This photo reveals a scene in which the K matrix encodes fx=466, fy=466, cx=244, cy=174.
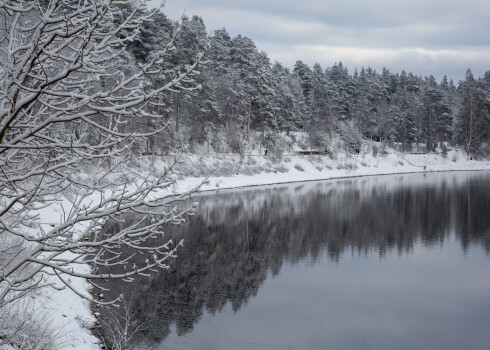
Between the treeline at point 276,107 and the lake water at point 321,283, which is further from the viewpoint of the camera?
the treeline at point 276,107

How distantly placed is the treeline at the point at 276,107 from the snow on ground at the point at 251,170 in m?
2.73

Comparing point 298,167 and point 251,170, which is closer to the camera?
point 251,170

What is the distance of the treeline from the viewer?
47.2m

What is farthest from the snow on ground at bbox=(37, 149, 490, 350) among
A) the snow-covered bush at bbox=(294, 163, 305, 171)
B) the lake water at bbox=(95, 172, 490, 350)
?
the lake water at bbox=(95, 172, 490, 350)

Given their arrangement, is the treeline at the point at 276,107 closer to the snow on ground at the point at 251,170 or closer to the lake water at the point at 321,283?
the snow on ground at the point at 251,170

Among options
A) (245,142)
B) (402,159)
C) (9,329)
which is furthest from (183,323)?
(402,159)

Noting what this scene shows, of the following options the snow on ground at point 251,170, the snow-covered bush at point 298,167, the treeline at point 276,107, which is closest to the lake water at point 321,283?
the snow on ground at point 251,170

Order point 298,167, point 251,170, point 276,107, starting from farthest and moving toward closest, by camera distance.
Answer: point 276,107
point 298,167
point 251,170

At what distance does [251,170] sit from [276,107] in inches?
616

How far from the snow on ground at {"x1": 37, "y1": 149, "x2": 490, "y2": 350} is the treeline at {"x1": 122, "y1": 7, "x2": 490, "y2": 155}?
8.95ft

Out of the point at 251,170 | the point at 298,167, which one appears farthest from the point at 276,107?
the point at 251,170

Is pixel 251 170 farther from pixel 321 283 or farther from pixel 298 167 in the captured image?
pixel 321 283

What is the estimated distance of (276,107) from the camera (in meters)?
58.8

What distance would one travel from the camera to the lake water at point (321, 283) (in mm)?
10984
